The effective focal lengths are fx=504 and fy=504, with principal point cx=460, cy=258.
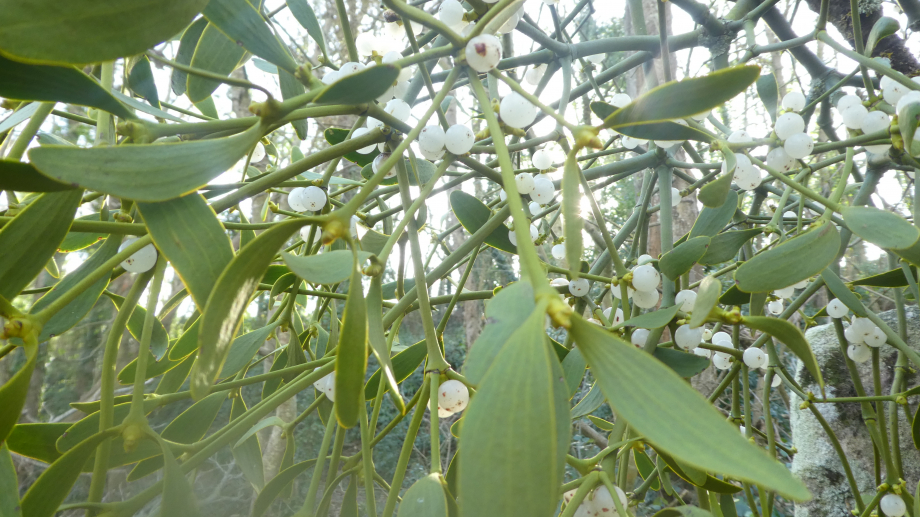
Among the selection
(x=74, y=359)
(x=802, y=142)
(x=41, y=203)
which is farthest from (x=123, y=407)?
(x=74, y=359)

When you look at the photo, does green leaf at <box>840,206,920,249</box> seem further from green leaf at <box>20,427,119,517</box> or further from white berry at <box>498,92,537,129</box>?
green leaf at <box>20,427,119,517</box>

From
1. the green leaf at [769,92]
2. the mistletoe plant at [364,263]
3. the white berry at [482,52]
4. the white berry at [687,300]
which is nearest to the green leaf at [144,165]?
the mistletoe plant at [364,263]

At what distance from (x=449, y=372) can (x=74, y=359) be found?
3.90 meters

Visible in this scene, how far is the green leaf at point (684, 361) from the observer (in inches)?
A: 11.9

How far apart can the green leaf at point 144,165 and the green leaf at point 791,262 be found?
0.24 meters

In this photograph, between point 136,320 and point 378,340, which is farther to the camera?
point 136,320

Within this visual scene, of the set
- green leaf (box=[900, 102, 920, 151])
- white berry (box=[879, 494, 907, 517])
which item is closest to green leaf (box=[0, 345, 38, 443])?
green leaf (box=[900, 102, 920, 151])

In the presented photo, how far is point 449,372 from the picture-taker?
10.9 inches

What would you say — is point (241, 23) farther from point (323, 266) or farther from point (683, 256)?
point (683, 256)

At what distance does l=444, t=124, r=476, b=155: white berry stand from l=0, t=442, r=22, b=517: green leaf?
0.86 feet

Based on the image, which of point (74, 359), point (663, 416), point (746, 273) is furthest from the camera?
point (74, 359)

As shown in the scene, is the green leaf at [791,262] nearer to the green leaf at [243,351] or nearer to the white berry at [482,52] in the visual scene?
the white berry at [482,52]

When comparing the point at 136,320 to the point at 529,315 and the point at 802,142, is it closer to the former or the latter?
the point at 529,315

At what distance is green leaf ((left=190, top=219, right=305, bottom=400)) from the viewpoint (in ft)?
0.52
